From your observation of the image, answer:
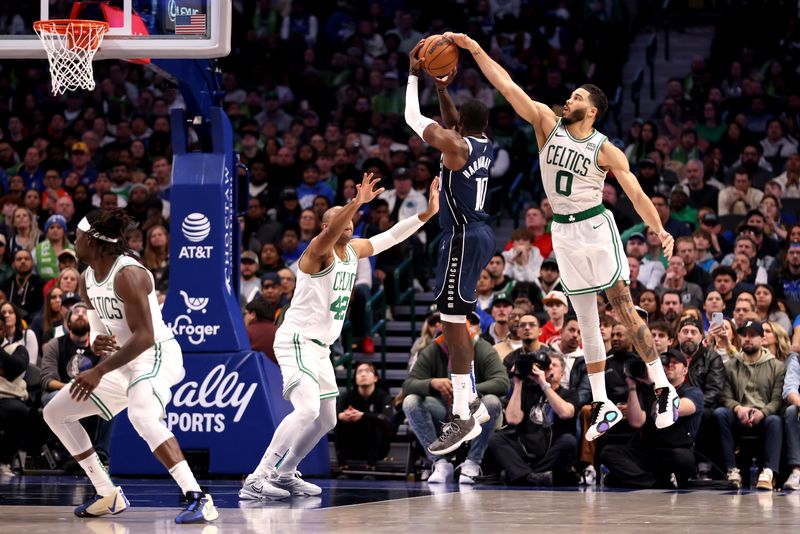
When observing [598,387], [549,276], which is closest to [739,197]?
[549,276]

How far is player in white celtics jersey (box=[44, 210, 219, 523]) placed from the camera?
8.83 meters

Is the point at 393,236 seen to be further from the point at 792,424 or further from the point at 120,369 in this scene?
the point at 792,424

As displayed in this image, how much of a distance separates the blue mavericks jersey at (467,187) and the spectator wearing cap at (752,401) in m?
3.92

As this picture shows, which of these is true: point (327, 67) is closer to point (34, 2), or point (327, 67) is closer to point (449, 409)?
point (34, 2)

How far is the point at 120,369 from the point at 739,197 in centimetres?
891

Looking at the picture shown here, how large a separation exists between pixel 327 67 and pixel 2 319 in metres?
9.04

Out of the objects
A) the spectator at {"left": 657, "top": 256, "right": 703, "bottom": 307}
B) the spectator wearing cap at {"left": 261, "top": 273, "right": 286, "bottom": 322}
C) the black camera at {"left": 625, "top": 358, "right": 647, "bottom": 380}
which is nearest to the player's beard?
the black camera at {"left": 625, "top": 358, "right": 647, "bottom": 380}

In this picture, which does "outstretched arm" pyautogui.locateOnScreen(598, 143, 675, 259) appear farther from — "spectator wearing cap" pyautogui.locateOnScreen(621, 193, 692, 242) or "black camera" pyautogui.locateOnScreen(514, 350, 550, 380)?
"spectator wearing cap" pyautogui.locateOnScreen(621, 193, 692, 242)

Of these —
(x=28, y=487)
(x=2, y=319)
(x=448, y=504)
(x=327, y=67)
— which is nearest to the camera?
(x=448, y=504)

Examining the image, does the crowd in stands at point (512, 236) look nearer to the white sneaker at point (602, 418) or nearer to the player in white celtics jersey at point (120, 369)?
the white sneaker at point (602, 418)

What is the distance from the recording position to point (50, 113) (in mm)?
20406

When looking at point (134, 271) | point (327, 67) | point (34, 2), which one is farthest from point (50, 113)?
point (134, 271)

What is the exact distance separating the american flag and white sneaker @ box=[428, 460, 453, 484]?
455 centimetres

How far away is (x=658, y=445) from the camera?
11.9m
